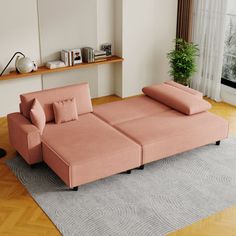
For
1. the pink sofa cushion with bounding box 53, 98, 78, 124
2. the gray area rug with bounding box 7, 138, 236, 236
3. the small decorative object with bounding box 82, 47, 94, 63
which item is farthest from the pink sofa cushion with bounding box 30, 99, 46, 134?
the small decorative object with bounding box 82, 47, 94, 63

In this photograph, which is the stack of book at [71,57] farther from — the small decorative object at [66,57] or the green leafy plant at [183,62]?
the green leafy plant at [183,62]

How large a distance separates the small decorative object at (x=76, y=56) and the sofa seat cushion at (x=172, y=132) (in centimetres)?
183

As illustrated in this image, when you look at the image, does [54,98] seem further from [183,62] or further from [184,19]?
[184,19]

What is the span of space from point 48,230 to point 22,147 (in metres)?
1.30

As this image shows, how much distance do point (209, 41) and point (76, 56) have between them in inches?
84.0

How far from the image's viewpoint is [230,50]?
727 cm

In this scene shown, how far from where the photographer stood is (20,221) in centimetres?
424

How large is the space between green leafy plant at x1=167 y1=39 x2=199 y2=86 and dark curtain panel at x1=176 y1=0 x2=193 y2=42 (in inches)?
13.5

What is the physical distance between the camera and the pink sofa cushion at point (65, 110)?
17.5ft

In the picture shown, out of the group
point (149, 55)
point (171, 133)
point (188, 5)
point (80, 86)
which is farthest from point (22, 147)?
point (188, 5)

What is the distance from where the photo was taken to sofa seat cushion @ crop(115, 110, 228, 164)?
5.04 meters

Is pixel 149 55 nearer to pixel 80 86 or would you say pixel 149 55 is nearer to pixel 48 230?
pixel 80 86

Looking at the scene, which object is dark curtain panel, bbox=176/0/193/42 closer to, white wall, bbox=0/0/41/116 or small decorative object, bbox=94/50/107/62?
small decorative object, bbox=94/50/107/62

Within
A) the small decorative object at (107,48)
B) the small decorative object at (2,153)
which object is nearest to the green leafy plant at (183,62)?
the small decorative object at (107,48)
